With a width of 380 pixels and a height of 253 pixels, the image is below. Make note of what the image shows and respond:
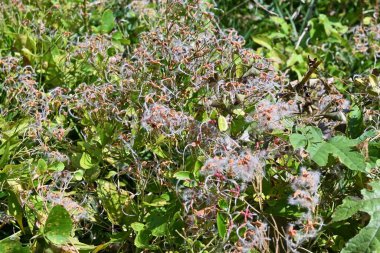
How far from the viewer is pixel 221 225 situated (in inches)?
62.8

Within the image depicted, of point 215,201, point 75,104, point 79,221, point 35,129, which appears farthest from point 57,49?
point 215,201

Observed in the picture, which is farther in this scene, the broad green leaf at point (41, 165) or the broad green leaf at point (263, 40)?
the broad green leaf at point (263, 40)

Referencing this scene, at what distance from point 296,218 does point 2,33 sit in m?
1.40

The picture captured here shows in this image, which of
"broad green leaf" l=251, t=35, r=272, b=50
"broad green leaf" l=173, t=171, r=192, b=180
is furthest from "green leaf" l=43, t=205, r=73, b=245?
"broad green leaf" l=251, t=35, r=272, b=50

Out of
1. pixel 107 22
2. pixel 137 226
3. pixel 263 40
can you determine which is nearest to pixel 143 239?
pixel 137 226

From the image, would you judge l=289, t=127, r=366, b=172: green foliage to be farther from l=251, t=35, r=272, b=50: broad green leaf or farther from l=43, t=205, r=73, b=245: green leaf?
l=251, t=35, r=272, b=50: broad green leaf

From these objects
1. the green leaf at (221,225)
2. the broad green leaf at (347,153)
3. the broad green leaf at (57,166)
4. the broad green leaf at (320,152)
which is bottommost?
the broad green leaf at (57,166)

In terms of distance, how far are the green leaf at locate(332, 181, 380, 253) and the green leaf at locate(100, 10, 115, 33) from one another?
4.48ft

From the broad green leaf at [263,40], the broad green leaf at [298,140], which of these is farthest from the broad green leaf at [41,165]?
the broad green leaf at [263,40]

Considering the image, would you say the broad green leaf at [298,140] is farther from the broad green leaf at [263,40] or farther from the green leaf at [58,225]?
the broad green leaf at [263,40]

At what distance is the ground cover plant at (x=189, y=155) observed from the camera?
5.47 ft

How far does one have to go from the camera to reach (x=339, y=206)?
1.68m

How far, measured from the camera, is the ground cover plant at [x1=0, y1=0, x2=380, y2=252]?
5.47 feet

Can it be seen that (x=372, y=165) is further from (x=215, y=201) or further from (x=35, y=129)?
(x=35, y=129)
